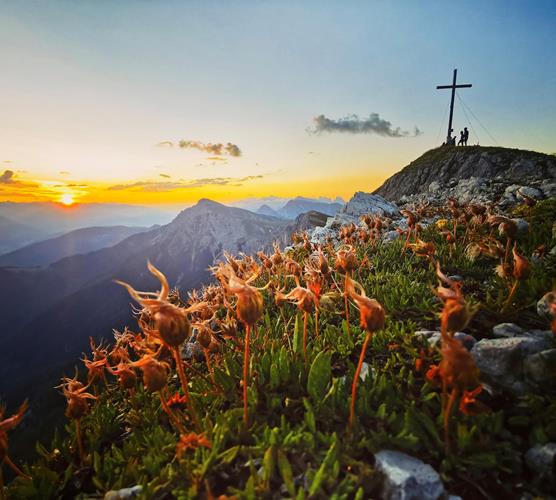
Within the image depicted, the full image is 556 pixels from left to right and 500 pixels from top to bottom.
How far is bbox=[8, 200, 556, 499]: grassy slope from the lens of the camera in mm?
2340

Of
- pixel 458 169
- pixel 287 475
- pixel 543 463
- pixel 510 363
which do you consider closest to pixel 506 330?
pixel 510 363

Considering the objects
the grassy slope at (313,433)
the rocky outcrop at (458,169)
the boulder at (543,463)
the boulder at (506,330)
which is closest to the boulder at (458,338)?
the grassy slope at (313,433)

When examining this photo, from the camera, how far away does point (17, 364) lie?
155m

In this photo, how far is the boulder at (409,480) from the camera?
2115 mm

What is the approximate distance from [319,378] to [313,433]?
1.71 feet

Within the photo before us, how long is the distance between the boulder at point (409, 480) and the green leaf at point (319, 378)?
2.72ft

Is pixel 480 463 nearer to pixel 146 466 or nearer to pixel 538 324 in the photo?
pixel 538 324

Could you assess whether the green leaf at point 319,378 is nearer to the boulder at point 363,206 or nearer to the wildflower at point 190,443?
the wildflower at point 190,443

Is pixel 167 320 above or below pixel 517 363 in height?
above

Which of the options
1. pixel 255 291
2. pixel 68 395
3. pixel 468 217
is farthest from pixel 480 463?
pixel 468 217

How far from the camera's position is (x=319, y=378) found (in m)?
3.12

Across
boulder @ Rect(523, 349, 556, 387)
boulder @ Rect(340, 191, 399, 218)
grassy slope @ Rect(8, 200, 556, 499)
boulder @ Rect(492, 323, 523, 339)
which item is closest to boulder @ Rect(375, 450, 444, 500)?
grassy slope @ Rect(8, 200, 556, 499)

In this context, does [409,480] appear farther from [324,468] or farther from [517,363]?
[517,363]

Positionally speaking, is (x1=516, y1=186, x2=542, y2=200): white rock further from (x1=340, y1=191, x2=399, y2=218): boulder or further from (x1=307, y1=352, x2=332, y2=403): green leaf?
(x1=307, y1=352, x2=332, y2=403): green leaf
